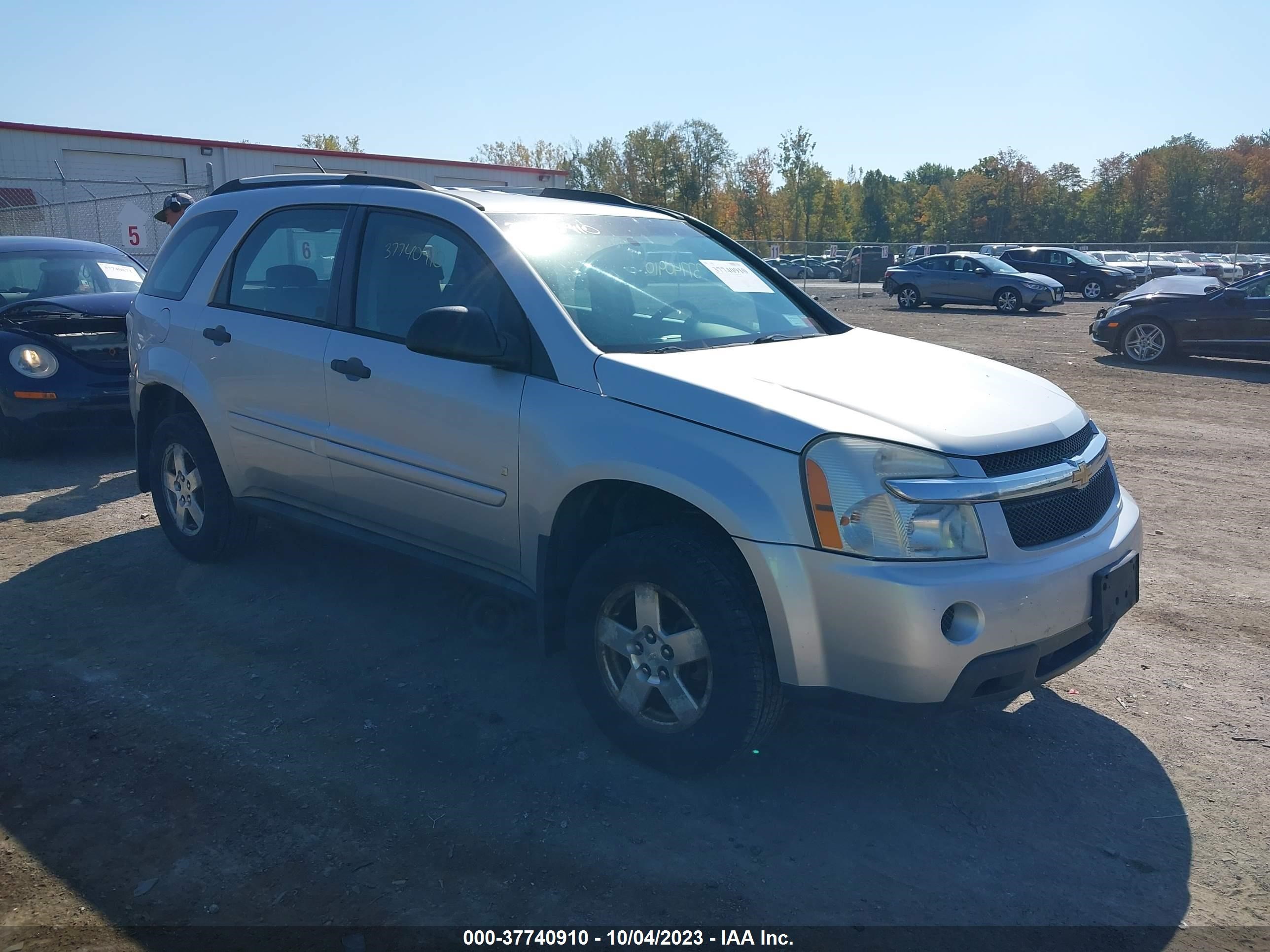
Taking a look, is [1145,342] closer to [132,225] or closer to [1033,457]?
[1033,457]

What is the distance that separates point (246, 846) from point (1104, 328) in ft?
48.9

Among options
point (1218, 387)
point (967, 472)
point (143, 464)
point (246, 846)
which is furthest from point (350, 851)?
point (1218, 387)

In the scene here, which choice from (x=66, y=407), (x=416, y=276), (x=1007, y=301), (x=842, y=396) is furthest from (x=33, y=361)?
(x=1007, y=301)

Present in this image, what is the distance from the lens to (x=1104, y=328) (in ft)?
49.3

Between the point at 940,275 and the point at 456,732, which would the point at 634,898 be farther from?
the point at 940,275

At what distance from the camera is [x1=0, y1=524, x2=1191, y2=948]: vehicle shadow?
2.82m

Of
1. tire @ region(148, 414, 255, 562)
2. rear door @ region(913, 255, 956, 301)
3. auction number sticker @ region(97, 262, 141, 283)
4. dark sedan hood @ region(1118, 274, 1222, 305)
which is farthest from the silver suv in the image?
rear door @ region(913, 255, 956, 301)

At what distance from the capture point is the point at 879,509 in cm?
293

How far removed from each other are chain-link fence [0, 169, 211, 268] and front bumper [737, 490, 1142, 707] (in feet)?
76.1

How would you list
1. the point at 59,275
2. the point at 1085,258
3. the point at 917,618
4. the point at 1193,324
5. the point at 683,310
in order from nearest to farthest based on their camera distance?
the point at 917,618 → the point at 683,310 → the point at 59,275 → the point at 1193,324 → the point at 1085,258

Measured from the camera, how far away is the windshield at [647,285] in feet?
12.6

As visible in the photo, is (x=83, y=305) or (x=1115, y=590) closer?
(x=1115, y=590)

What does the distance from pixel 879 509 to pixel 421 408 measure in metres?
1.90

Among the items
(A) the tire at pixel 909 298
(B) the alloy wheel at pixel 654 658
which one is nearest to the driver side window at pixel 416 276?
(B) the alloy wheel at pixel 654 658
